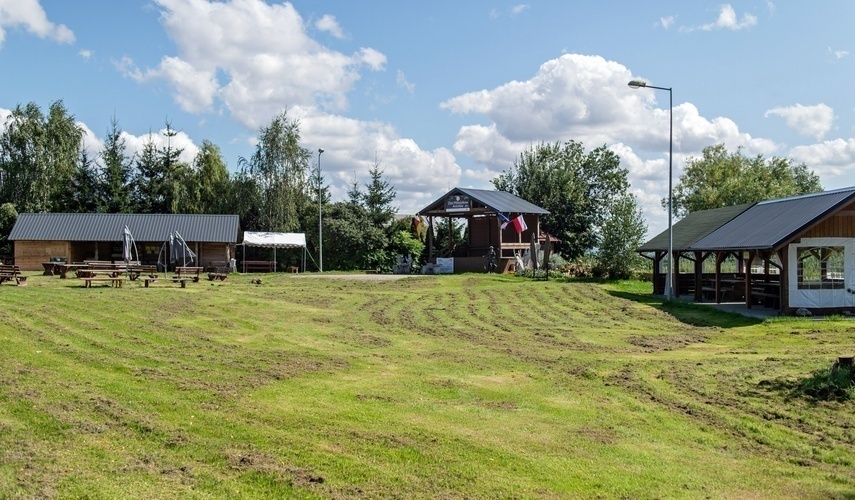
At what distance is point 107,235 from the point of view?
136 feet

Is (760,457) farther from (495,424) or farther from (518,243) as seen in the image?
(518,243)

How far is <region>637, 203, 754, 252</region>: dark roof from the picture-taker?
27266 millimetres

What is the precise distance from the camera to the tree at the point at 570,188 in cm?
4988

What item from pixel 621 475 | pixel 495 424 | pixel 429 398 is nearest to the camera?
pixel 621 475

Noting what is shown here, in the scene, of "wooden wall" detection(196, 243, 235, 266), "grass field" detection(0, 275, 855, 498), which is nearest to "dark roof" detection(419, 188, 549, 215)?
"wooden wall" detection(196, 243, 235, 266)

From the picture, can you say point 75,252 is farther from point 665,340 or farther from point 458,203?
point 665,340

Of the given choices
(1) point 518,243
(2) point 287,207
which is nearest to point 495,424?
(1) point 518,243

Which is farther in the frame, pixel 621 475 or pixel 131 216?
pixel 131 216

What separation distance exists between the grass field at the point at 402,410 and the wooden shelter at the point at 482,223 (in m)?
22.7

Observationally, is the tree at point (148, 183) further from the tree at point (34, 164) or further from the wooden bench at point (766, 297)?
the wooden bench at point (766, 297)

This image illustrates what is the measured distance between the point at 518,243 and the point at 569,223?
10346 millimetres

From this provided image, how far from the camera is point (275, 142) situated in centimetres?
5191

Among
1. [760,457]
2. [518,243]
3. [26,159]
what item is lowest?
[760,457]

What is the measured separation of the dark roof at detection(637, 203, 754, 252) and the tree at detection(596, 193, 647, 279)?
246 cm
